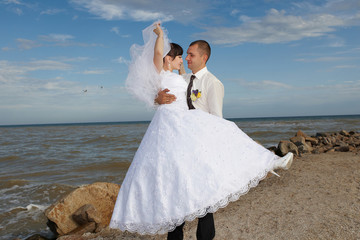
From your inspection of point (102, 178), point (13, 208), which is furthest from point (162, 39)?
point (102, 178)

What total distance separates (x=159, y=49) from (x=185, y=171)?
1184 mm

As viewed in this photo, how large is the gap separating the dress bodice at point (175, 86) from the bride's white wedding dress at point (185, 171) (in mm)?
137

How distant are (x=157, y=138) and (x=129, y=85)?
2.47ft

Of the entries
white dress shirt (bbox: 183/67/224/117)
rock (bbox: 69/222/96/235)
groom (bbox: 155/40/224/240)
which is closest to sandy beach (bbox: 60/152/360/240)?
rock (bbox: 69/222/96/235)

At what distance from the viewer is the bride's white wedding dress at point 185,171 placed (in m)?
2.53

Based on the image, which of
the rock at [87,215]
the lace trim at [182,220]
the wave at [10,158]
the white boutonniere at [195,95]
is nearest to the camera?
the lace trim at [182,220]

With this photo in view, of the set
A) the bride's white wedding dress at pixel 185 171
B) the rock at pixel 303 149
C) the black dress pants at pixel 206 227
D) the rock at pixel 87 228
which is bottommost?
the rock at pixel 87 228

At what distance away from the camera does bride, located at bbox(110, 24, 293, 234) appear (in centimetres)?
254

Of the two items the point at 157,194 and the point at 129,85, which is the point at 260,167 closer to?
the point at 157,194

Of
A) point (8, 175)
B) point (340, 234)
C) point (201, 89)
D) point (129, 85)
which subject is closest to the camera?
point (201, 89)

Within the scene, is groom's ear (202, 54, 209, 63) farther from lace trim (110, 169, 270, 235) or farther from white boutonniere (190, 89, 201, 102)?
lace trim (110, 169, 270, 235)

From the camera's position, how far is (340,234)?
3.98 meters

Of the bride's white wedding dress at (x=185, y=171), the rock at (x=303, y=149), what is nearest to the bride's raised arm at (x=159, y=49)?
the bride's white wedding dress at (x=185, y=171)

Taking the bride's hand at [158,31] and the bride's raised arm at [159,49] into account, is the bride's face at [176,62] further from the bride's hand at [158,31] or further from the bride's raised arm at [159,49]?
the bride's hand at [158,31]
